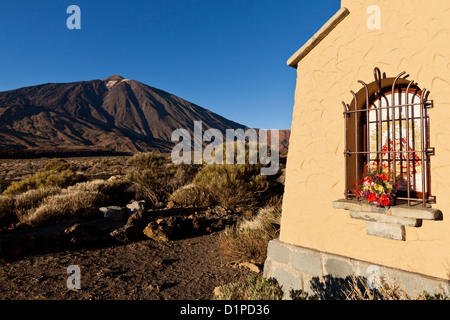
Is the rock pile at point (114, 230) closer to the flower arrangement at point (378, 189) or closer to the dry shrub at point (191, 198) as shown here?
the dry shrub at point (191, 198)

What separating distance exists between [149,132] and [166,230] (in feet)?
481

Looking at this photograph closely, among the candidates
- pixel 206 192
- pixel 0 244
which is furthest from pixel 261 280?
pixel 206 192

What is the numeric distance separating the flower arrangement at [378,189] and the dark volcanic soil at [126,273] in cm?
245

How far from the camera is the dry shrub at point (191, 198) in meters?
8.85


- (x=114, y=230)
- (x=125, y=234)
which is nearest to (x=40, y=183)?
(x=114, y=230)

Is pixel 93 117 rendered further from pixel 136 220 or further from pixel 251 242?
pixel 251 242

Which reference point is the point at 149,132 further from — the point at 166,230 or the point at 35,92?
the point at 166,230

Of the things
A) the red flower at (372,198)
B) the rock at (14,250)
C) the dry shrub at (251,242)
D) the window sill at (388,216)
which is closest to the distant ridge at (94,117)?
the rock at (14,250)

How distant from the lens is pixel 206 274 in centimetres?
429

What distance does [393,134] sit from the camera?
2.74 metres

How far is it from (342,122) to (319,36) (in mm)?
1137

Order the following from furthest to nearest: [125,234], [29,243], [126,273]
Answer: [125,234] → [29,243] → [126,273]

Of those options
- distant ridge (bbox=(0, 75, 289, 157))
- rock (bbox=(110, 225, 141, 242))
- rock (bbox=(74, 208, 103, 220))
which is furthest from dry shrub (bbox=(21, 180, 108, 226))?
distant ridge (bbox=(0, 75, 289, 157))

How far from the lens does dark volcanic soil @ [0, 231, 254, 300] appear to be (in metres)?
3.61
